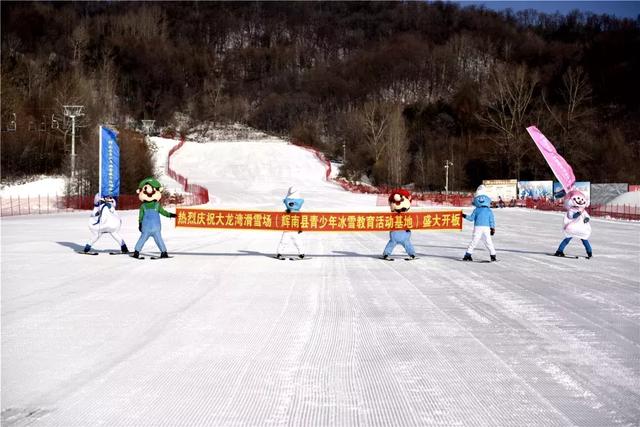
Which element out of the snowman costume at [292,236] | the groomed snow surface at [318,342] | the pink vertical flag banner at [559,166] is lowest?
the groomed snow surface at [318,342]

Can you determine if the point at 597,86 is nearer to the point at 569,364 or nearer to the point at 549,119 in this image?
the point at 549,119

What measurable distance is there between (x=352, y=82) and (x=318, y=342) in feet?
411

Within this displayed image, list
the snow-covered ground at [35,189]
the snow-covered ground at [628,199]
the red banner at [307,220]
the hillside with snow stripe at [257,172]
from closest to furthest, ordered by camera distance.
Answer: the red banner at [307,220]
the snow-covered ground at [628,199]
the snow-covered ground at [35,189]
the hillside with snow stripe at [257,172]

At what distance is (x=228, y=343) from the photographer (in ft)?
18.8

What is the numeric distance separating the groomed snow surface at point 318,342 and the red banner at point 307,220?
1282mm

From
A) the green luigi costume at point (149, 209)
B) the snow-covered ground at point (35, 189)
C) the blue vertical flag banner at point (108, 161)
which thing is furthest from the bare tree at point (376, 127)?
the green luigi costume at point (149, 209)

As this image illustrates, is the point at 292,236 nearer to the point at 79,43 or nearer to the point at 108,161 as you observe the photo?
the point at 108,161

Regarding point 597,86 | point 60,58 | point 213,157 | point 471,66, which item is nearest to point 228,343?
point 213,157

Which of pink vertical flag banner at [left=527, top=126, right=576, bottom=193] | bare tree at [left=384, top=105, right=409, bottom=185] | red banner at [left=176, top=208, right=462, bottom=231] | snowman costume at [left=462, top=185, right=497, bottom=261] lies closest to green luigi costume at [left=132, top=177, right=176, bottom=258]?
red banner at [left=176, top=208, right=462, bottom=231]

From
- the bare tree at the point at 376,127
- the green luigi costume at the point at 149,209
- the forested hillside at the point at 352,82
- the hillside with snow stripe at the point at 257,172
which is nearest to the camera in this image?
the green luigi costume at the point at 149,209

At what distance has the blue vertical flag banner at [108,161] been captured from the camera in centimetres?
2295

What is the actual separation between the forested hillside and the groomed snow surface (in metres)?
32.2

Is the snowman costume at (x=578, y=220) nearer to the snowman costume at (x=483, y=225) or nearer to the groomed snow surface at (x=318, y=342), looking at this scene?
the groomed snow surface at (x=318, y=342)

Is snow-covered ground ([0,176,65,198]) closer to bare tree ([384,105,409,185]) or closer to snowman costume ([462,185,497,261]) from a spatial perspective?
snowman costume ([462,185,497,261])
